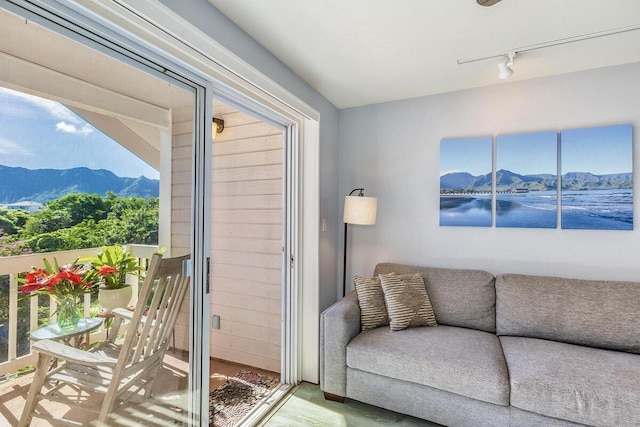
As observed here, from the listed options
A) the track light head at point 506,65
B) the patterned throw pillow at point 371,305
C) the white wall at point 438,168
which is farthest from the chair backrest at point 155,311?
the track light head at point 506,65

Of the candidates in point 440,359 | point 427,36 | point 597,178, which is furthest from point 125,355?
point 597,178

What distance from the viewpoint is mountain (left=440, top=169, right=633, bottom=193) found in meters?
2.17

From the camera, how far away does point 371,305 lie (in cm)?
227

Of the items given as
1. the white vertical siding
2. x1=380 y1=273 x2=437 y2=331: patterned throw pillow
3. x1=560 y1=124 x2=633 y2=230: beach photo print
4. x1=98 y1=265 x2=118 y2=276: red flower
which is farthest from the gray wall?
x1=560 y1=124 x2=633 y2=230: beach photo print

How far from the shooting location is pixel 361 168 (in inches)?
116

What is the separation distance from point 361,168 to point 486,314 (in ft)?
5.34

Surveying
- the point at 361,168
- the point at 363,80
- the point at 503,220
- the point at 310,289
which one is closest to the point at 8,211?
the point at 310,289

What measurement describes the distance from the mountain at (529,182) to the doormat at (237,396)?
224cm

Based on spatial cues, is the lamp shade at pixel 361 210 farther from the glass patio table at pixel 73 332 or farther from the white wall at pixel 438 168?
the glass patio table at pixel 73 332

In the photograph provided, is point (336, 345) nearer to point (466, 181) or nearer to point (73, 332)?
point (73, 332)

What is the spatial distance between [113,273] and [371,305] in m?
1.68

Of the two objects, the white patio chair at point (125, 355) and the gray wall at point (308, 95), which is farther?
the gray wall at point (308, 95)

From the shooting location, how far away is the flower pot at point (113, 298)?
120 cm

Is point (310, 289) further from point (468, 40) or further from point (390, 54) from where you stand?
point (468, 40)
